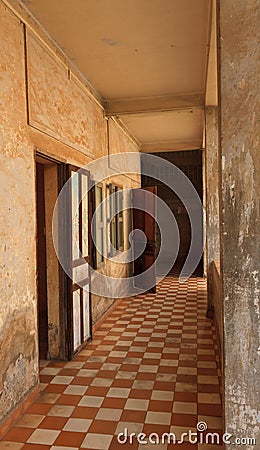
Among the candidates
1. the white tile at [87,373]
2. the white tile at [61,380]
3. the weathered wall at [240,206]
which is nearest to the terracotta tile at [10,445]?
the white tile at [61,380]

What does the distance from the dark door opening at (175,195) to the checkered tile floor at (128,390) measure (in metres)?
7.47

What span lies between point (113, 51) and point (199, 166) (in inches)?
354

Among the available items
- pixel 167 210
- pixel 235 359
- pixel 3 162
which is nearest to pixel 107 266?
pixel 3 162

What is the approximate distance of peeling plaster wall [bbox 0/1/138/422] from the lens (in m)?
3.25

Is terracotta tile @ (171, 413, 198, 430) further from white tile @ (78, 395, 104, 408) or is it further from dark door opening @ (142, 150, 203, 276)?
dark door opening @ (142, 150, 203, 276)

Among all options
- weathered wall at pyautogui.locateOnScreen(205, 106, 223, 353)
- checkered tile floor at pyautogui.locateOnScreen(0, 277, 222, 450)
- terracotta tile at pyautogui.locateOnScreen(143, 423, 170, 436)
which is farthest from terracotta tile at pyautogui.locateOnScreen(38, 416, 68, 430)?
weathered wall at pyautogui.locateOnScreen(205, 106, 223, 353)

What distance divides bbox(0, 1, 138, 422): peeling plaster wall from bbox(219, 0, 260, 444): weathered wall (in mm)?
1868

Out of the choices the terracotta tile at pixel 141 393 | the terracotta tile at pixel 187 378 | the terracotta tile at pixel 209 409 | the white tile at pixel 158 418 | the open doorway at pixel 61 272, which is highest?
the open doorway at pixel 61 272

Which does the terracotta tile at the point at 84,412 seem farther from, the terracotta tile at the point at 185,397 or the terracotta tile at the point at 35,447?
the terracotta tile at the point at 185,397

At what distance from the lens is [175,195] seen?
13.7 metres

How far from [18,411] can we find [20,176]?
6.99 feet

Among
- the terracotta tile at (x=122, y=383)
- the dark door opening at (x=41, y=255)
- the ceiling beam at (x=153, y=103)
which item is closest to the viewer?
the terracotta tile at (x=122, y=383)

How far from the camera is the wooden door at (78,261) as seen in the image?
191 inches

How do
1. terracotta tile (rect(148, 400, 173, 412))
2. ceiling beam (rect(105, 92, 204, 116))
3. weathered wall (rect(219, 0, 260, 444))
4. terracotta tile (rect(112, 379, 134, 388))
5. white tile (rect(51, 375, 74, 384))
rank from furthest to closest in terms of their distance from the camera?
ceiling beam (rect(105, 92, 204, 116)) → white tile (rect(51, 375, 74, 384)) → terracotta tile (rect(112, 379, 134, 388)) → terracotta tile (rect(148, 400, 173, 412)) → weathered wall (rect(219, 0, 260, 444))
